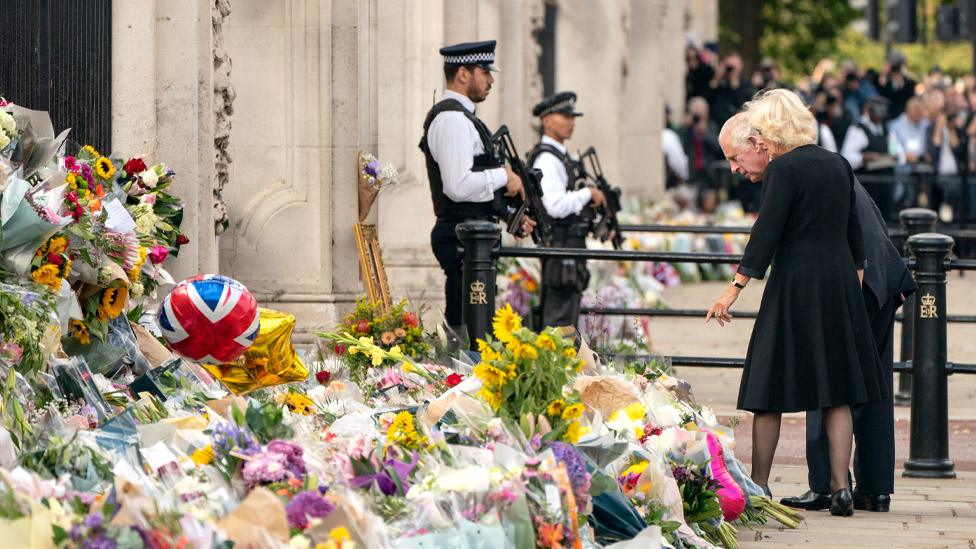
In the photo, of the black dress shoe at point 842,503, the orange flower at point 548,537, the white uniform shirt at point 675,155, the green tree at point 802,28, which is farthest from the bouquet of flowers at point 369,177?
the green tree at point 802,28

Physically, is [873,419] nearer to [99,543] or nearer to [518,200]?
[518,200]

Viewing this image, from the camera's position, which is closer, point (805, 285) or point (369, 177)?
point (805, 285)

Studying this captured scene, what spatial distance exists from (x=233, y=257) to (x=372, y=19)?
1.69m

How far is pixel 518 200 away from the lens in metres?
11.3

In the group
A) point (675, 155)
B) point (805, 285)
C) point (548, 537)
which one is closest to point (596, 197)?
point (805, 285)

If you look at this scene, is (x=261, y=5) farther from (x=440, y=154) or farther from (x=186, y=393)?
(x=186, y=393)

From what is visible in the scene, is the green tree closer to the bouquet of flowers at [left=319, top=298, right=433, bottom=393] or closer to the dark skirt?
the bouquet of flowers at [left=319, top=298, right=433, bottom=393]

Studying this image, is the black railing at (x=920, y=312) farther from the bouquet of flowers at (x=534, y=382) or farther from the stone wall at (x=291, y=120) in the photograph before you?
the bouquet of flowers at (x=534, y=382)

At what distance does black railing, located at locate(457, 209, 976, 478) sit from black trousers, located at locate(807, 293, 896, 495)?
118 cm

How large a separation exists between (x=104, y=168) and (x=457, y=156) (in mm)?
3196

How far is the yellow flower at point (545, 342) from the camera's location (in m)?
6.52

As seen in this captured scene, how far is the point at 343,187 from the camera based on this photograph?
1088 centimetres

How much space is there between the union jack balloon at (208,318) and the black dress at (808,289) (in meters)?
2.03

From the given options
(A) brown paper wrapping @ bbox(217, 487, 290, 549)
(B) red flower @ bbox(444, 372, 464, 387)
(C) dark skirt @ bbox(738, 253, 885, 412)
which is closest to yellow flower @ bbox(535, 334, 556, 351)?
(B) red flower @ bbox(444, 372, 464, 387)
